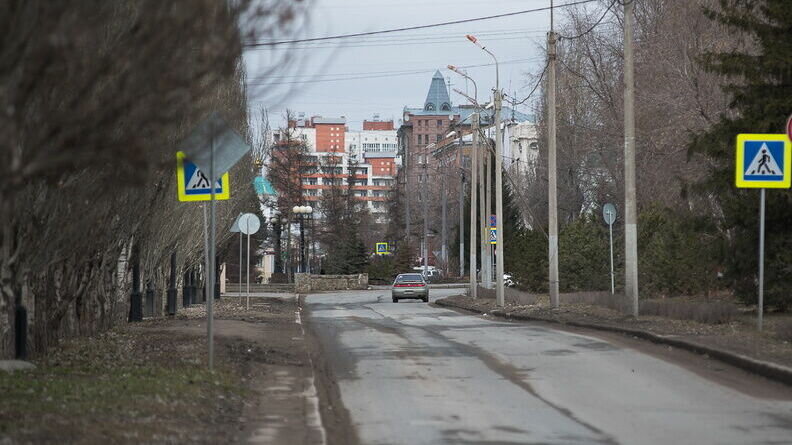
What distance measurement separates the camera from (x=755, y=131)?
→ 22438 mm

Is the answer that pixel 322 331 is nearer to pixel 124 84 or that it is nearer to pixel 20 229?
pixel 20 229

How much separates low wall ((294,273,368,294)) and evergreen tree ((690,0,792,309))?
5109cm

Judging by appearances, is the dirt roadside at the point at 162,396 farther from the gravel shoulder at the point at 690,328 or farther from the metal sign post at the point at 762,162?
the metal sign post at the point at 762,162

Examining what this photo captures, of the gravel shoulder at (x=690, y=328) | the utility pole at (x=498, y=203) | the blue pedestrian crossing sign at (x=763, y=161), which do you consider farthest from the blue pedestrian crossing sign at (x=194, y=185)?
the utility pole at (x=498, y=203)

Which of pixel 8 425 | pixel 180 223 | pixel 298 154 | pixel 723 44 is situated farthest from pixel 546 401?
pixel 298 154

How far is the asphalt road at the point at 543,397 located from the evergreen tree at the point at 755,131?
5.33 m

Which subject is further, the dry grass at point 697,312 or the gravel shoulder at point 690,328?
the dry grass at point 697,312

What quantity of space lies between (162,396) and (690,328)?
11.5m

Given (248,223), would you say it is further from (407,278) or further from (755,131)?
(407,278)

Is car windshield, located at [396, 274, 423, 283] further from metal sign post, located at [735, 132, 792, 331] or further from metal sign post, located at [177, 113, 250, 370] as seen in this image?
metal sign post, located at [177, 113, 250, 370]

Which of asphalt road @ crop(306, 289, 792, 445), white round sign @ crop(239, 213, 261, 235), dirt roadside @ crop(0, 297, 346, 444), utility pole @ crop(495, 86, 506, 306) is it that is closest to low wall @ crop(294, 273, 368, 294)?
utility pole @ crop(495, 86, 506, 306)

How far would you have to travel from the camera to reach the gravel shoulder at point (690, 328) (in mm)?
15188

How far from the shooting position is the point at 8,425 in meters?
9.00

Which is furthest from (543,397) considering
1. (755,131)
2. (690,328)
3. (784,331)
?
(755,131)
